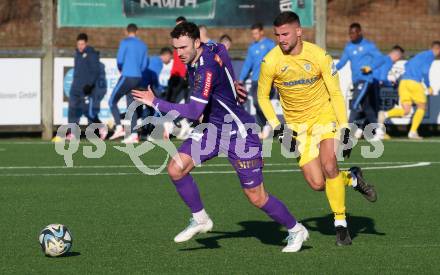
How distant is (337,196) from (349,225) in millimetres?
1332

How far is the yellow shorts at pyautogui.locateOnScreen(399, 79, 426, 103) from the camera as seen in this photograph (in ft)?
74.7

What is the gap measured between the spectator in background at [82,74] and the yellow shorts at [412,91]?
6.10 meters

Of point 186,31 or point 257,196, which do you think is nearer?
point 186,31

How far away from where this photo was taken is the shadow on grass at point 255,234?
10.6 meters

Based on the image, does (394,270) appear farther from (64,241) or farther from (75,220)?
(75,220)

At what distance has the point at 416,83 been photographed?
74.8 feet

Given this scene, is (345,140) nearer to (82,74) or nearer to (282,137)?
(282,137)

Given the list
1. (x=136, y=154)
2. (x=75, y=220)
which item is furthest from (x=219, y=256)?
(x=136, y=154)

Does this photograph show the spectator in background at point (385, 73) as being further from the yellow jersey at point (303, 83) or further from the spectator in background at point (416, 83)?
the yellow jersey at point (303, 83)

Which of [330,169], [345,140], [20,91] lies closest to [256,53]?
[20,91]

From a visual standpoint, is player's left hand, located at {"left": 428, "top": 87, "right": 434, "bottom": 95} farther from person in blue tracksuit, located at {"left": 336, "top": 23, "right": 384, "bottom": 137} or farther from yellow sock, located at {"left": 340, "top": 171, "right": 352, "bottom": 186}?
yellow sock, located at {"left": 340, "top": 171, "right": 352, "bottom": 186}

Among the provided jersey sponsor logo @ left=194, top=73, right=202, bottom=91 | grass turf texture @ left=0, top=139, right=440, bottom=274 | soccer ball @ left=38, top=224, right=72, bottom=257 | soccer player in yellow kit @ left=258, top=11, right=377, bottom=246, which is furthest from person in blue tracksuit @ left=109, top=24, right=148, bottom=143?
soccer ball @ left=38, top=224, right=72, bottom=257

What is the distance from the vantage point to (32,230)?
1120 cm

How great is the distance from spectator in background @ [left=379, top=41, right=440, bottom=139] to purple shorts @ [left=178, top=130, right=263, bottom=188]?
1316 centimetres
